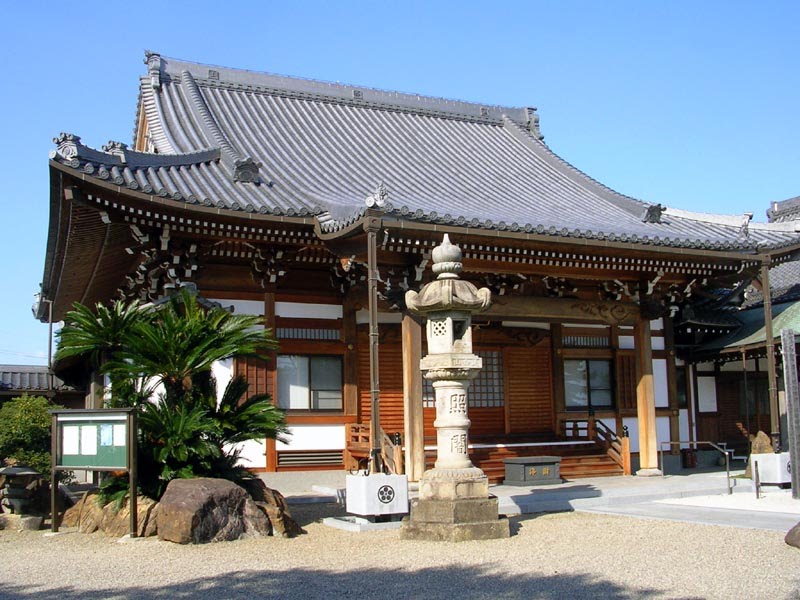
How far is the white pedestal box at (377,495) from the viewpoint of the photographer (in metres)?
10.8

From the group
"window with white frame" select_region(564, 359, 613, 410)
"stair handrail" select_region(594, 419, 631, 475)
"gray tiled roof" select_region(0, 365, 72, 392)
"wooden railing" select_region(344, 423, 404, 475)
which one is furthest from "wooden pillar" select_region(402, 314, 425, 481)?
"gray tiled roof" select_region(0, 365, 72, 392)

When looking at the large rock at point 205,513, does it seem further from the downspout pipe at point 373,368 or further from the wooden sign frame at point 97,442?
the downspout pipe at point 373,368

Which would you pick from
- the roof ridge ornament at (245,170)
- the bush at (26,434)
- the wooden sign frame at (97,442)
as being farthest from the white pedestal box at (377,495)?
the bush at (26,434)

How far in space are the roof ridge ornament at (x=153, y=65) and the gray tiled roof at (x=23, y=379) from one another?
1531cm

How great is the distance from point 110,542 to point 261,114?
12.1 meters

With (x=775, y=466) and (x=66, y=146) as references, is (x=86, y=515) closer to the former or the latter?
(x=66, y=146)

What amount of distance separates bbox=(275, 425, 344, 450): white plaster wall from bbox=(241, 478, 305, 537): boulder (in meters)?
3.44

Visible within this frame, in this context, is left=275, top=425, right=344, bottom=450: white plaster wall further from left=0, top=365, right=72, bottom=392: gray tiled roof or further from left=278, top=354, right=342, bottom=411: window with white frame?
left=0, top=365, right=72, bottom=392: gray tiled roof

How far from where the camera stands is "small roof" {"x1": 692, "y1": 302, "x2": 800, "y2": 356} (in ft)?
58.5

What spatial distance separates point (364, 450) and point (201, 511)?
4.99 m

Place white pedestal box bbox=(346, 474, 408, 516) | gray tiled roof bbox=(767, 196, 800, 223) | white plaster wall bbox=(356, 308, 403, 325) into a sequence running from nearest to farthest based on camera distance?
1. white pedestal box bbox=(346, 474, 408, 516)
2. white plaster wall bbox=(356, 308, 403, 325)
3. gray tiled roof bbox=(767, 196, 800, 223)

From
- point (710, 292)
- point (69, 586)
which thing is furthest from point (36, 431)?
point (710, 292)

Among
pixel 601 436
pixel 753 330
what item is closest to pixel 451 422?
pixel 601 436

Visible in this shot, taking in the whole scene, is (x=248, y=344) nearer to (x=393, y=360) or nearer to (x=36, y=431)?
(x=393, y=360)
